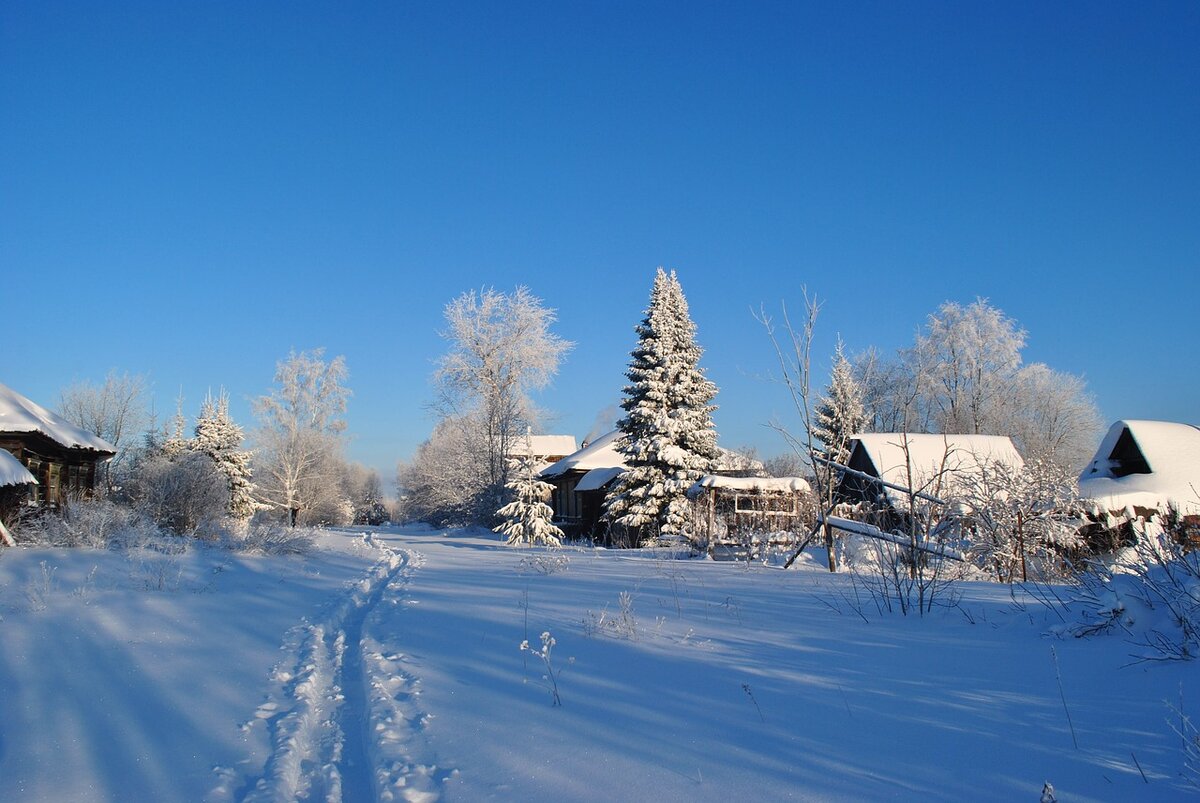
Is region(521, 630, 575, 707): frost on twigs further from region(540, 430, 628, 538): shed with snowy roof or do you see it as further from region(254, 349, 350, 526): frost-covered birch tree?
region(254, 349, 350, 526): frost-covered birch tree

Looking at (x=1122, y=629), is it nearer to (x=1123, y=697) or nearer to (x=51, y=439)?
(x=1123, y=697)

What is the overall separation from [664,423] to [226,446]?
23482mm

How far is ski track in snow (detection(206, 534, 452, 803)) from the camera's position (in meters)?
3.66

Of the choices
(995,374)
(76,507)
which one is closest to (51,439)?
(76,507)

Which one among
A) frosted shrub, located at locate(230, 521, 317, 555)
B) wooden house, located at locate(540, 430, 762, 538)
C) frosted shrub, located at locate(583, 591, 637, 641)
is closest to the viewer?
frosted shrub, located at locate(583, 591, 637, 641)

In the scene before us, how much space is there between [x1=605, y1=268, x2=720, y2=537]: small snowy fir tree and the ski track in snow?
57.2ft

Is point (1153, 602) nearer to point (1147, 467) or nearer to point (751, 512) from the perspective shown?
point (751, 512)

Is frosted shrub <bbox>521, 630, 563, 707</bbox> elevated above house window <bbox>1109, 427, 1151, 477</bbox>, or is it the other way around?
house window <bbox>1109, 427, 1151, 477</bbox>

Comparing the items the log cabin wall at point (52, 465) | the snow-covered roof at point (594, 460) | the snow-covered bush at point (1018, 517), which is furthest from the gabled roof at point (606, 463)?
the log cabin wall at point (52, 465)

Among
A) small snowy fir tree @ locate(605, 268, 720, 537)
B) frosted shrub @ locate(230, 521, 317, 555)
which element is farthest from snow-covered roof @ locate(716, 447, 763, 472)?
frosted shrub @ locate(230, 521, 317, 555)

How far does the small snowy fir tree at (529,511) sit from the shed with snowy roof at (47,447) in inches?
514

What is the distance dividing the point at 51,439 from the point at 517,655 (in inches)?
810

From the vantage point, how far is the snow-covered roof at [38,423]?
1883 cm

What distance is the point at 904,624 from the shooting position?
6.39 m
